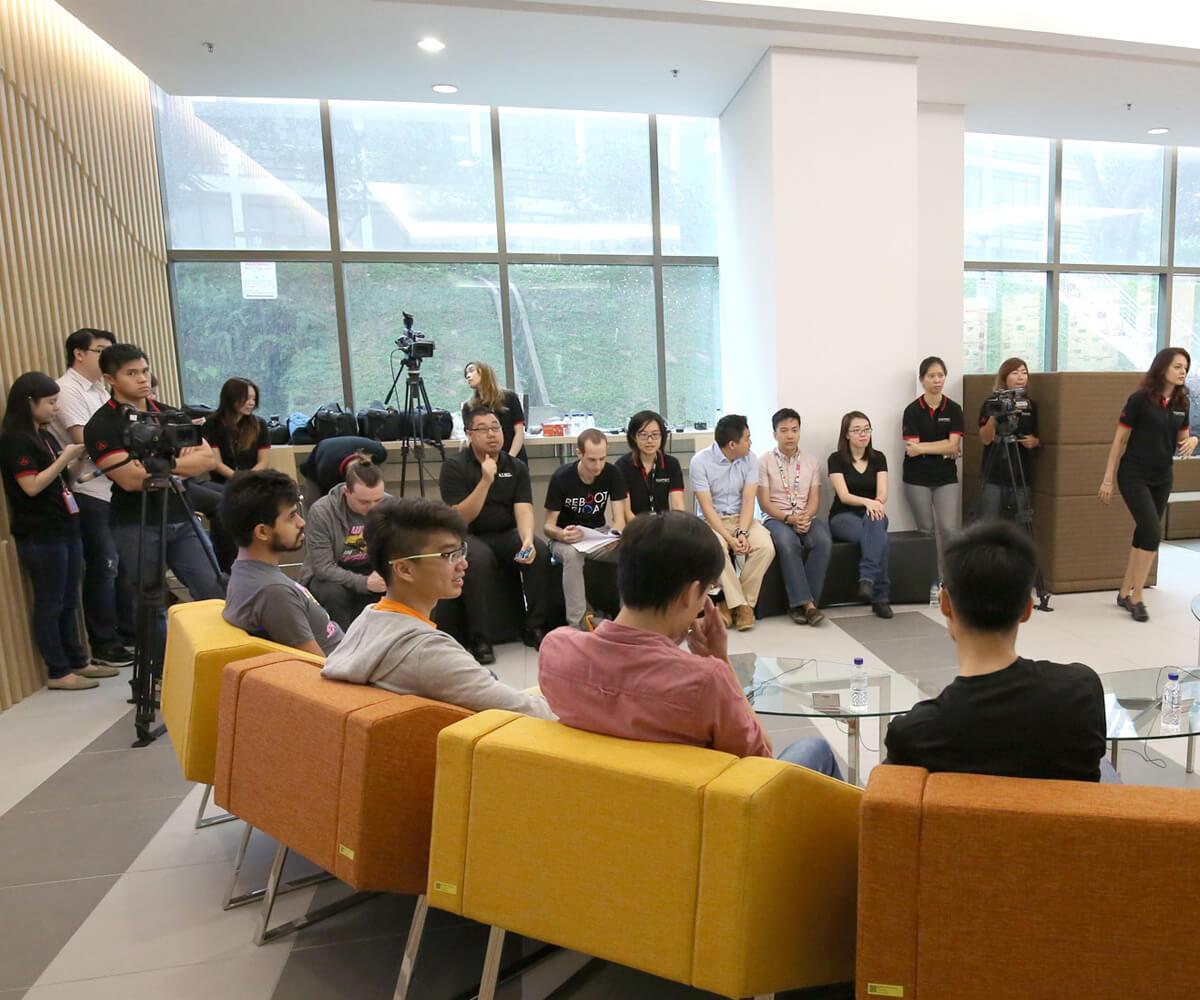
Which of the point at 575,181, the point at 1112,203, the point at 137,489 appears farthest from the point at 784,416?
the point at 1112,203

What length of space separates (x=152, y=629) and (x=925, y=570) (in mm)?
4288

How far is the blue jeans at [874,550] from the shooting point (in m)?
4.86

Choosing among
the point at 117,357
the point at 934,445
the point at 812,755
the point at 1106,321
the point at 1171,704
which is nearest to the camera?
the point at 812,755

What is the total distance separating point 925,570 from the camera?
16.6ft

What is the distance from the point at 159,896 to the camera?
224 cm

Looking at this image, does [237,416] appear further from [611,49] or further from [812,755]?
[812,755]

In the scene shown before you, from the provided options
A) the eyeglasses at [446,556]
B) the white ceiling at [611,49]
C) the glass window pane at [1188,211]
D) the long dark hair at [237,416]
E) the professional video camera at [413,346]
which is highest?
the white ceiling at [611,49]

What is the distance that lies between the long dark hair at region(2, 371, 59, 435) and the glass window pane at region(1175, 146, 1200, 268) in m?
9.60

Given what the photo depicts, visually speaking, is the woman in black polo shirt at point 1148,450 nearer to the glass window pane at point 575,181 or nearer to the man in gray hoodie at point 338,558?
the glass window pane at point 575,181

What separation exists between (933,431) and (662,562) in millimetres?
4371

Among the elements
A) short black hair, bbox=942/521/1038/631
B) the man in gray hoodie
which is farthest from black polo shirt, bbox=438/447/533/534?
short black hair, bbox=942/521/1038/631

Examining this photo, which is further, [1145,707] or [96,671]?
[96,671]

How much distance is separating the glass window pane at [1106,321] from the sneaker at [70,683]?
8.34 metres

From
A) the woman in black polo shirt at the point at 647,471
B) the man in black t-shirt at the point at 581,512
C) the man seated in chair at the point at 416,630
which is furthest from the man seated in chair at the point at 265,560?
the woman in black polo shirt at the point at 647,471
